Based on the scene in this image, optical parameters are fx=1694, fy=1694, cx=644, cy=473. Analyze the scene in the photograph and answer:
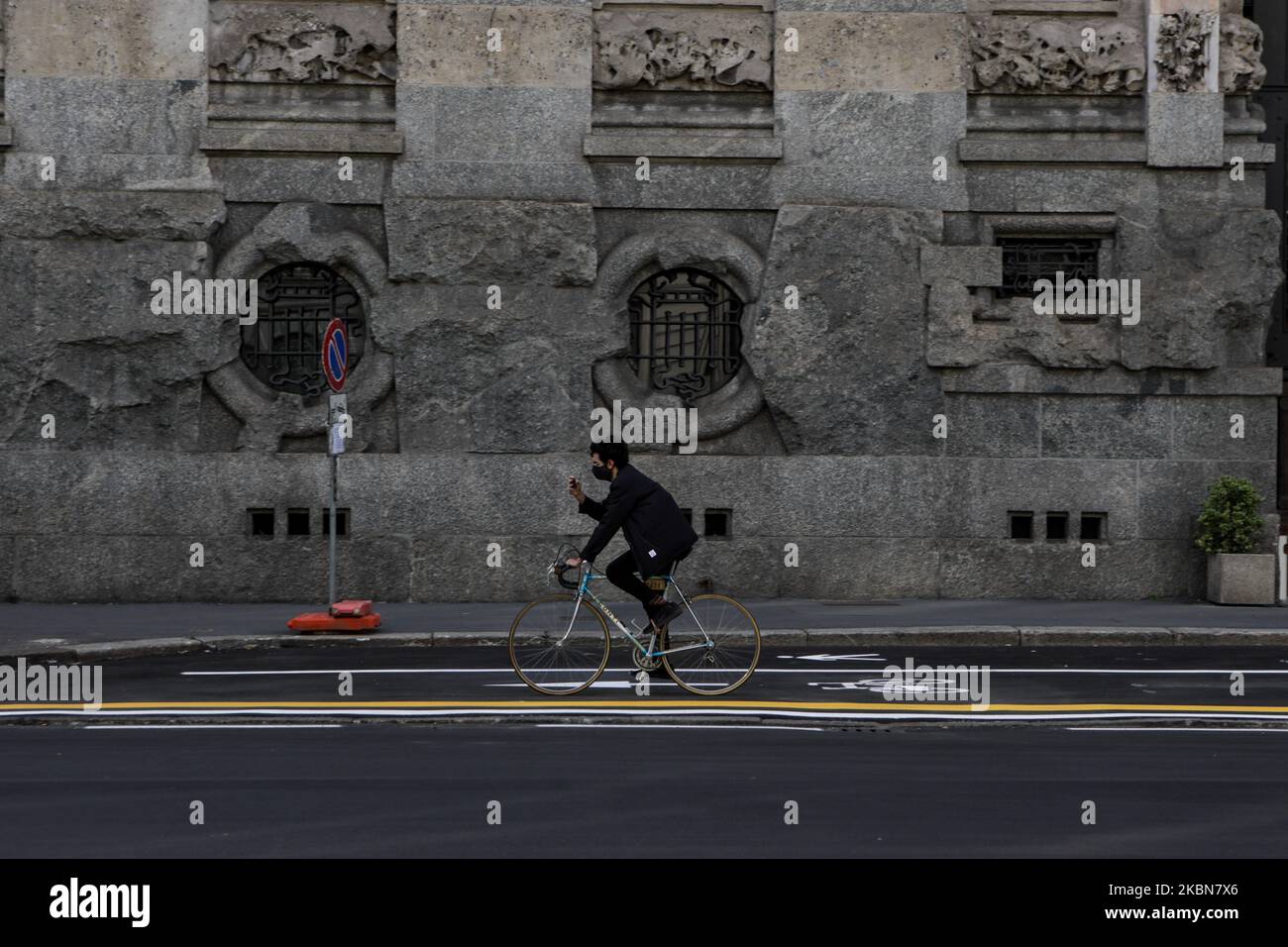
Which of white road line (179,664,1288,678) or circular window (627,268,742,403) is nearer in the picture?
white road line (179,664,1288,678)

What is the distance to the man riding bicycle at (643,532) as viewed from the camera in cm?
1162

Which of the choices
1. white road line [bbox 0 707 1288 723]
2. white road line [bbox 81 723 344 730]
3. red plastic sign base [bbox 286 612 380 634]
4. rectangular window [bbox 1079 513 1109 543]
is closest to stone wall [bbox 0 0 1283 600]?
rectangular window [bbox 1079 513 1109 543]

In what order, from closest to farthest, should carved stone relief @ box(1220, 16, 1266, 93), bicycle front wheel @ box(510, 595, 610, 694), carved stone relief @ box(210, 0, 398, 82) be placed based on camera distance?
1. bicycle front wheel @ box(510, 595, 610, 694)
2. carved stone relief @ box(210, 0, 398, 82)
3. carved stone relief @ box(1220, 16, 1266, 93)

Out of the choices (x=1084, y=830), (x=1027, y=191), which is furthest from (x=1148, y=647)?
(x=1084, y=830)

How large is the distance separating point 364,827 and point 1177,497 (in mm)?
12569

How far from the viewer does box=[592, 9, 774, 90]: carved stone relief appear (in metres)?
17.8

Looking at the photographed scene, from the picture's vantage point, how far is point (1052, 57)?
17875 millimetres

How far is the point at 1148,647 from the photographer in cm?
1467

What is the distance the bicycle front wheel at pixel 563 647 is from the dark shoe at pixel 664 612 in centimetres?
36

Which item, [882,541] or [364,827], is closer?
[364,827]

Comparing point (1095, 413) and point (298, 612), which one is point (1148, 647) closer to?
point (1095, 413)

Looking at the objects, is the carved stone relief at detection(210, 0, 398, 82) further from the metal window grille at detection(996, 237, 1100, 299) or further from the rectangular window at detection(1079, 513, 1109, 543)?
the rectangular window at detection(1079, 513, 1109, 543)
